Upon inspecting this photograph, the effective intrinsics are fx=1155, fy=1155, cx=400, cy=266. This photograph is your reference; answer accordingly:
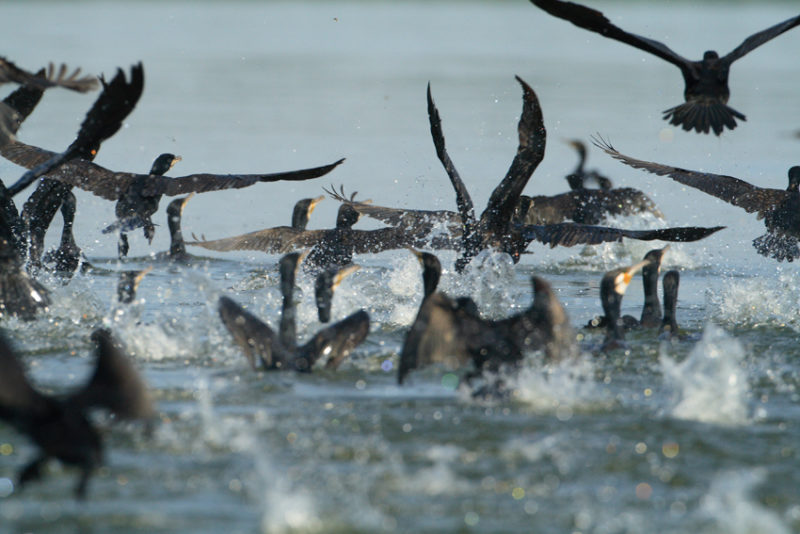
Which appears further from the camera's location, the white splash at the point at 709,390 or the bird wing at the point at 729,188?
the bird wing at the point at 729,188

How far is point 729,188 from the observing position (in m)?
11.3

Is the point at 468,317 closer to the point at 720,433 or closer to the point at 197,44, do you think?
the point at 720,433

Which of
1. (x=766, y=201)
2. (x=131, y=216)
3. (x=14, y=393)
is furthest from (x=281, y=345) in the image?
(x=766, y=201)

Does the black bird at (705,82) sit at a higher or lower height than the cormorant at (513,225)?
higher

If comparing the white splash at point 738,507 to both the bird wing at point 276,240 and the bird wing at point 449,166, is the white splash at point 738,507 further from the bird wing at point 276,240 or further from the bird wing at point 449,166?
the bird wing at point 276,240

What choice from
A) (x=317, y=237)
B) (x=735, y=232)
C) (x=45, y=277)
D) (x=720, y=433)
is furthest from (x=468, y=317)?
(x=735, y=232)

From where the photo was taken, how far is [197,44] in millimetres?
38125

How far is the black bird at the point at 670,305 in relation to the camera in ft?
28.1

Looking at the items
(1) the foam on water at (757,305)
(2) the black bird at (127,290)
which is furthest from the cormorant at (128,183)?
(1) the foam on water at (757,305)

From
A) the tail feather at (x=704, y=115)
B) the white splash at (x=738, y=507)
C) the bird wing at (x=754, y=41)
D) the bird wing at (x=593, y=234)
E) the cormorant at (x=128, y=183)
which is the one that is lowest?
the white splash at (x=738, y=507)

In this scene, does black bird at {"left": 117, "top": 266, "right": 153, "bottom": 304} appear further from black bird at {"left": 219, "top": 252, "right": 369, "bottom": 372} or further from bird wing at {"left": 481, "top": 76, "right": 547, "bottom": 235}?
bird wing at {"left": 481, "top": 76, "right": 547, "bottom": 235}

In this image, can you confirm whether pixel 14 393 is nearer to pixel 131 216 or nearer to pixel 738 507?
pixel 738 507

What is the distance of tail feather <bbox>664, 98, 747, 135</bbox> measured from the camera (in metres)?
9.96

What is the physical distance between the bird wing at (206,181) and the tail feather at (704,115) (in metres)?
2.98
